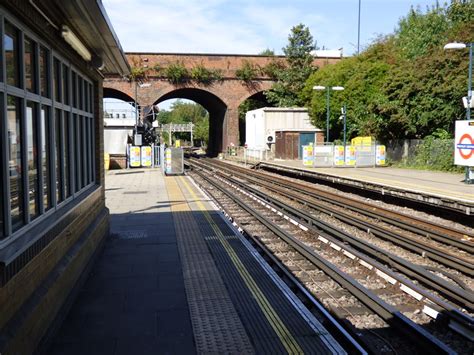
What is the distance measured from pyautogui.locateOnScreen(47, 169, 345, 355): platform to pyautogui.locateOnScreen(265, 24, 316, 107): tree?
40.9 meters

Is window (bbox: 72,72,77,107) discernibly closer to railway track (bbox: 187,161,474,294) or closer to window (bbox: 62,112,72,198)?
window (bbox: 62,112,72,198)

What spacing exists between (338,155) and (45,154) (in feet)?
85.2

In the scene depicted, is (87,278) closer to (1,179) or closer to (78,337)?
(78,337)

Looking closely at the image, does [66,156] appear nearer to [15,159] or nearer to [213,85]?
[15,159]

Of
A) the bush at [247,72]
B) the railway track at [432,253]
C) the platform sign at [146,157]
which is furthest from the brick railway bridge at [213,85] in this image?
the railway track at [432,253]

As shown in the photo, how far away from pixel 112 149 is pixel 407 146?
69.1ft

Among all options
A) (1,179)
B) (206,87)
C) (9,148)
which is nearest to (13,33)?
(9,148)

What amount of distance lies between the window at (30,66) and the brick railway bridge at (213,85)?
143 feet

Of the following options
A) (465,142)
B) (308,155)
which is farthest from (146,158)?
(465,142)

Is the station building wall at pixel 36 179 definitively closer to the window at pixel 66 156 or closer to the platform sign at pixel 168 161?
the window at pixel 66 156

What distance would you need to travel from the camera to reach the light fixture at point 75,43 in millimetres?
5258

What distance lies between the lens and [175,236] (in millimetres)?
9656

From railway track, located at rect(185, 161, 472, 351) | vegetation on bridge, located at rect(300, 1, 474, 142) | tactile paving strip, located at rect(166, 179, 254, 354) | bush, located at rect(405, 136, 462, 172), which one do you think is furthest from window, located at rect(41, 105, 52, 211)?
vegetation on bridge, located at rect(300, 1, 474, 142)

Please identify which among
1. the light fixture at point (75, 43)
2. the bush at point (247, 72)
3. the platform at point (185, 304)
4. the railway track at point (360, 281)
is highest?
the bush at point (247, 72)
